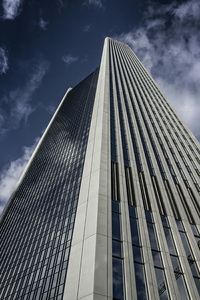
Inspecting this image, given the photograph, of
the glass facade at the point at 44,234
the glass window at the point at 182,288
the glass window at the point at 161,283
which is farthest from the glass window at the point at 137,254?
the glass facade at the point at 44,234

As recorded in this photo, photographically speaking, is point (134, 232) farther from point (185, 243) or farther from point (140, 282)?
point (185, 243)

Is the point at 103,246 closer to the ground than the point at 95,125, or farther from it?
closer to the ground

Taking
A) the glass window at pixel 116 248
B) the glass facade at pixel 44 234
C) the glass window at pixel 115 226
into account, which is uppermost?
the glass facade at pixel 44 234

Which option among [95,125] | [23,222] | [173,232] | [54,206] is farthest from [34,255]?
[173,232]

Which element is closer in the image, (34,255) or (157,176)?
(157,176)

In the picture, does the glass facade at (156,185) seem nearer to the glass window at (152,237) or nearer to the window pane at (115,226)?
the glass window at (152,237)

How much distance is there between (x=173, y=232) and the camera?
105ft

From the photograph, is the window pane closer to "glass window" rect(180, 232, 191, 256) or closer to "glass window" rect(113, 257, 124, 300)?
"glass window" rect(113, 257, 124, 300)

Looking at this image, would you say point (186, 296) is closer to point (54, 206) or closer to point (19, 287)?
point (19, 287)

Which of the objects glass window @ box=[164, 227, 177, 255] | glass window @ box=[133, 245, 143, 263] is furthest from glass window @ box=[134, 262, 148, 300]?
glass window @ box=[164, 227, 177, 255]

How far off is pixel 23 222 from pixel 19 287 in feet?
96.0

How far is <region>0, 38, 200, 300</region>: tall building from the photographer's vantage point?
82.3ft

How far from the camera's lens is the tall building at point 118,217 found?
82.3ft

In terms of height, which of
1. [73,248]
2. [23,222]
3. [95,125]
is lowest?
[73,248]
